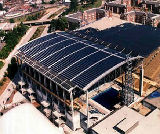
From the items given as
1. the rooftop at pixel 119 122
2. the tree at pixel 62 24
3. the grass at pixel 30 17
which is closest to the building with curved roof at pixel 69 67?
the rooftop at pixel 119 122

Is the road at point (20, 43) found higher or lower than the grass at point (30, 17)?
lower

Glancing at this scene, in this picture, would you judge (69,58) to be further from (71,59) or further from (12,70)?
(12,70)

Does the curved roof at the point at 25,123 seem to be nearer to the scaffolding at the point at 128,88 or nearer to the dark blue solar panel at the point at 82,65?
the dark blue solar panel at the point at 82,65

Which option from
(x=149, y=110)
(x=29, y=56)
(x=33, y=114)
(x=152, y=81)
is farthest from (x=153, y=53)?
(x=33, y=114)

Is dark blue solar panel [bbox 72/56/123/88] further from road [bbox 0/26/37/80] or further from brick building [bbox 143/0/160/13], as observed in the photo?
brick building [bbox 143/0/160/13]

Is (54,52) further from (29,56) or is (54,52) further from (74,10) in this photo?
(74,10)

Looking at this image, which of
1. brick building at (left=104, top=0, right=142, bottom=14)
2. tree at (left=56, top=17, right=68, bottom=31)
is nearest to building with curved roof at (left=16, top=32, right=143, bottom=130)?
tree at (left=56, top=17, right=68, bottom=31)

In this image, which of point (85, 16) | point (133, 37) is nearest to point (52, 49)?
point (133, 37)
